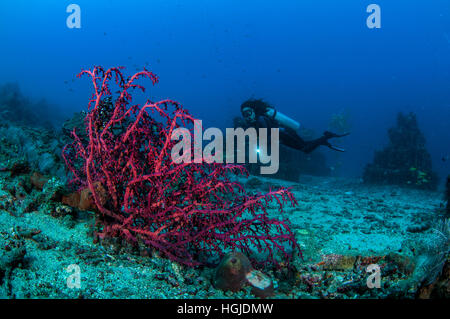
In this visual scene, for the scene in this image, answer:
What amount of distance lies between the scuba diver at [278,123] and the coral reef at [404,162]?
267 inches

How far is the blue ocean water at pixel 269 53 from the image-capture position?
110 meters

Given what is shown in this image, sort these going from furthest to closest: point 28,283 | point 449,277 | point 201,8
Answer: point 201,8 < point 28,283 < point 449,277

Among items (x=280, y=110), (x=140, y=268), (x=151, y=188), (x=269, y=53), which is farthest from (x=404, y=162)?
(x=269, y=53)

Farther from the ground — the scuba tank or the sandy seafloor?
the scuba tank

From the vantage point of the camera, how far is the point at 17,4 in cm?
14412

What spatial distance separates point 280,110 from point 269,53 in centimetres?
6541

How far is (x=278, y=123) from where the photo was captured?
1021 cm

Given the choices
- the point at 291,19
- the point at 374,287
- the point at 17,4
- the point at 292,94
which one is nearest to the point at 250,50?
the point at 291,19

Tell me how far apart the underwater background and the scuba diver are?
5.78 feet

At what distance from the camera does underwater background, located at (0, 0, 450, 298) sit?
240cm

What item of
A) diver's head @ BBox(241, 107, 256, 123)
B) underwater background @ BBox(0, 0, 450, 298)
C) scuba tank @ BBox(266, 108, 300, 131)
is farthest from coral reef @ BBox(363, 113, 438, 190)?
diver's head @ BBox(241, 107, 256, 123)

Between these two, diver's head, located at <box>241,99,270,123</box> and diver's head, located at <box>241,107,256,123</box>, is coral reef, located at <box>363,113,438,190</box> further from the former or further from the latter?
diver's head, located at <box>241,107,256,123</box>

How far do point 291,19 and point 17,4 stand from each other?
565 ft
